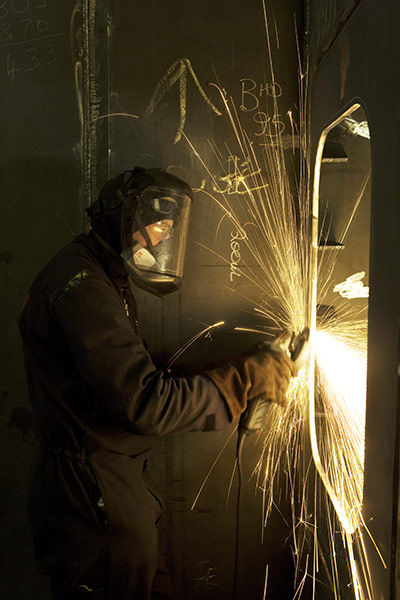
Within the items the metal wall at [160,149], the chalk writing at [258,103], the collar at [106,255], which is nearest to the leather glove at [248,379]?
the collar at [106,255]

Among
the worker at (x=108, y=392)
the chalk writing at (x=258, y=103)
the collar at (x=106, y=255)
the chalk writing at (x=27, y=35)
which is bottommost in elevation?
the worker at (x=108, y=392)

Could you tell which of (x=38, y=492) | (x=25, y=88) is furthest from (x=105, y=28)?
(x=38, y=492)

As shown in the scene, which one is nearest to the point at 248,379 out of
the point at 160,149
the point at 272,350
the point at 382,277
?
the point at 272,350

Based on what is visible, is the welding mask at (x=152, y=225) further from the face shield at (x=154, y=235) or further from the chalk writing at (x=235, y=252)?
the chalk writing at (x=235, y=252)

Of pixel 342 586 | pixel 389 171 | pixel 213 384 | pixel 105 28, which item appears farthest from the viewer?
pixel 105 28

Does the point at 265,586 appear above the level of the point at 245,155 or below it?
below

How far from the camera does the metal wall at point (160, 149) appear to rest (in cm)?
232

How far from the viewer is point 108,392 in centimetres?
159

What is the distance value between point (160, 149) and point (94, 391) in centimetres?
127

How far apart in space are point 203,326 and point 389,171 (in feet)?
5.02

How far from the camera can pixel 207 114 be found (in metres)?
2.34

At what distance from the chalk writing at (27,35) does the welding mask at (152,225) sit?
39.6 inches

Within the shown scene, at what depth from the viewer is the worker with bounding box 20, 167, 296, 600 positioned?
1.63m

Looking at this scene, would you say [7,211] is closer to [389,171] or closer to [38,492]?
[38,492]
